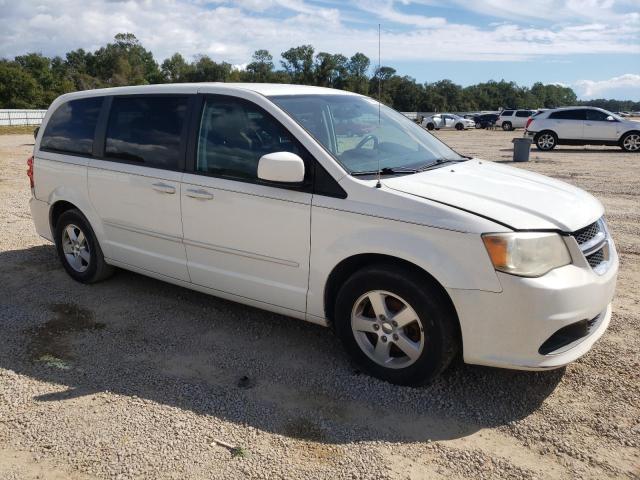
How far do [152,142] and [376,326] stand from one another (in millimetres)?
2382

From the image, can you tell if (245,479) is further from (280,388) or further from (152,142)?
(152,142)

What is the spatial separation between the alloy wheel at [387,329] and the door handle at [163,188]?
1.73 metres

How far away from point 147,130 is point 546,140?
763 inches

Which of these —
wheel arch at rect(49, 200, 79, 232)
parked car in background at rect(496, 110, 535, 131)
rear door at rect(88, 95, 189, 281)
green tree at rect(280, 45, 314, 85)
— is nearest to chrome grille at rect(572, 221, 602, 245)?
rear door at rect(88, 95, 189, 281)

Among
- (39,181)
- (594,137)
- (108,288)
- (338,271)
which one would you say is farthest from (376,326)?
(594,137)

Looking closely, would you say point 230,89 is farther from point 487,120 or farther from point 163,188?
point 487,120

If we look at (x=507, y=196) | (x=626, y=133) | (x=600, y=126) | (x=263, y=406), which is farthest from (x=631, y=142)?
(x=263, y=406)

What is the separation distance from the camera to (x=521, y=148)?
16562mm

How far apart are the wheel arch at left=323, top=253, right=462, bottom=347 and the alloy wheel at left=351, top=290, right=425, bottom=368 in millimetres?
188

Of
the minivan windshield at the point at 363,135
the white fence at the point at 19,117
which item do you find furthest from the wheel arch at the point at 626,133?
the white fence at the point at 19,117

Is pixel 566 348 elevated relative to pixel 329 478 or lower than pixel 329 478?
elevated

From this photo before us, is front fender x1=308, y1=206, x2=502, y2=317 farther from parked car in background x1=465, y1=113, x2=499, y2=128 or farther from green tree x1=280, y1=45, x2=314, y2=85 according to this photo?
green tree x1=280, y1=45, x2=314, y2=85

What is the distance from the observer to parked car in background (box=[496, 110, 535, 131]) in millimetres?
43719

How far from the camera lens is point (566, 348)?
3.16 m
